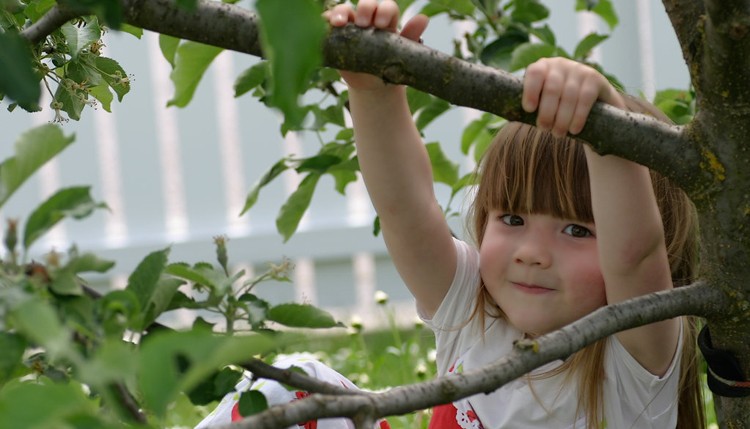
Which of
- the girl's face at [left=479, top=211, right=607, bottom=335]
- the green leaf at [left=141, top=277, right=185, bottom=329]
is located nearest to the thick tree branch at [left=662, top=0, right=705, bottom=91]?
the girl's face at [left=479, top=211, right=607, bottom=335]

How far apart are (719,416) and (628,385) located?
0.48 ft

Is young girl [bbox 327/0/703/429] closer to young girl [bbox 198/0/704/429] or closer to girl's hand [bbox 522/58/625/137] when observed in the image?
young girl [bbox 198/0/704/429]

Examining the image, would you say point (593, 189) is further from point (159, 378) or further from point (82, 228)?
point (82, 228)

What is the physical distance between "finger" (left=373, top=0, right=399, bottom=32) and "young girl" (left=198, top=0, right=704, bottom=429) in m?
0.22

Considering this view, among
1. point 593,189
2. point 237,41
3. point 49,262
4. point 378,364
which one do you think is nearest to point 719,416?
point 593,189

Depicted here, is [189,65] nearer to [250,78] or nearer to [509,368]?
[250,78]

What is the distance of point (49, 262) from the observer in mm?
511

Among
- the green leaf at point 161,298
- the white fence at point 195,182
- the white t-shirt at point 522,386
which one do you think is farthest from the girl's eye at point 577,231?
the white fence at point 195,182

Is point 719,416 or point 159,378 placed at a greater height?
point 159,378

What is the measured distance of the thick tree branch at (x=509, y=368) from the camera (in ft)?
1.71

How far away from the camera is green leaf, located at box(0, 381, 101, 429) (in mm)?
354

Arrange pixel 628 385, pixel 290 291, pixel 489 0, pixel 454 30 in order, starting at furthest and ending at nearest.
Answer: pixel 290 291, pixel 454 30, pixel 489 0, pixel 628 385

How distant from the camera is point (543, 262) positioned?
1.13 meters

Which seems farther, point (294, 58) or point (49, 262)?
point (49, 262)
